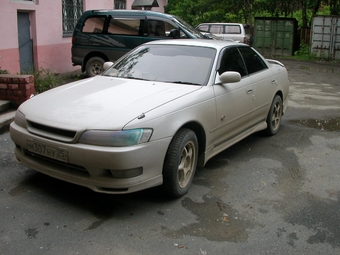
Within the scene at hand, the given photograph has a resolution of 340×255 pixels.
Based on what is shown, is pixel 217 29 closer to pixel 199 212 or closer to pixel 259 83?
pixel 259 83

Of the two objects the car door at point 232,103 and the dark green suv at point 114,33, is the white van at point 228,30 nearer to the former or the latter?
the dark green suv at point 114,33

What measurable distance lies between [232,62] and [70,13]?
8819 mm

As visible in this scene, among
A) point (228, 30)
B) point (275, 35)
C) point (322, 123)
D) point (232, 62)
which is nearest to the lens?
point (232, 62)

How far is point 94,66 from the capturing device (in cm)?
1191

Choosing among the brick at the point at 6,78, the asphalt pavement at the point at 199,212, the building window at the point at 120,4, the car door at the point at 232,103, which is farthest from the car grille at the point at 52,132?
the building window at the point at 120,4

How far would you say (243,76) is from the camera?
228 inches

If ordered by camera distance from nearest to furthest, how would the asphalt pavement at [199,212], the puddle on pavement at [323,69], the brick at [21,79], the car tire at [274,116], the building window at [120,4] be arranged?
the asphalt pavement at [199,212] < the car tire at [274,116] < the brick at [21,79] < the puddle on pavement at [323,69] < the building window at [120,4]

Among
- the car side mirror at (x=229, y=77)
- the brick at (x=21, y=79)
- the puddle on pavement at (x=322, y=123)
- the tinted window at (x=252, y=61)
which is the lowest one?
the puddle on pavement at (x=322, y=123)

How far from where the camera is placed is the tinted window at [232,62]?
17.7 ft

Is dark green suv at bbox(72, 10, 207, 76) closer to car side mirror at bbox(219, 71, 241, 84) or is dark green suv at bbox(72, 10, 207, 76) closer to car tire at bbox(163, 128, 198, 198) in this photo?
car side mirror at bbox(219, 71, 241, 84)

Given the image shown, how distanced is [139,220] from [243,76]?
8.98 feet

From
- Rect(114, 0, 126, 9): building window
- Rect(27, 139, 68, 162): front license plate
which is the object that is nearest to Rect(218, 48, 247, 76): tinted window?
Rect(27, 139, 68, 162): front license plate

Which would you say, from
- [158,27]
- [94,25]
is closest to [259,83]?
[158,27]

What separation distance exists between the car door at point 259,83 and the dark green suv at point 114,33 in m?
5.35
